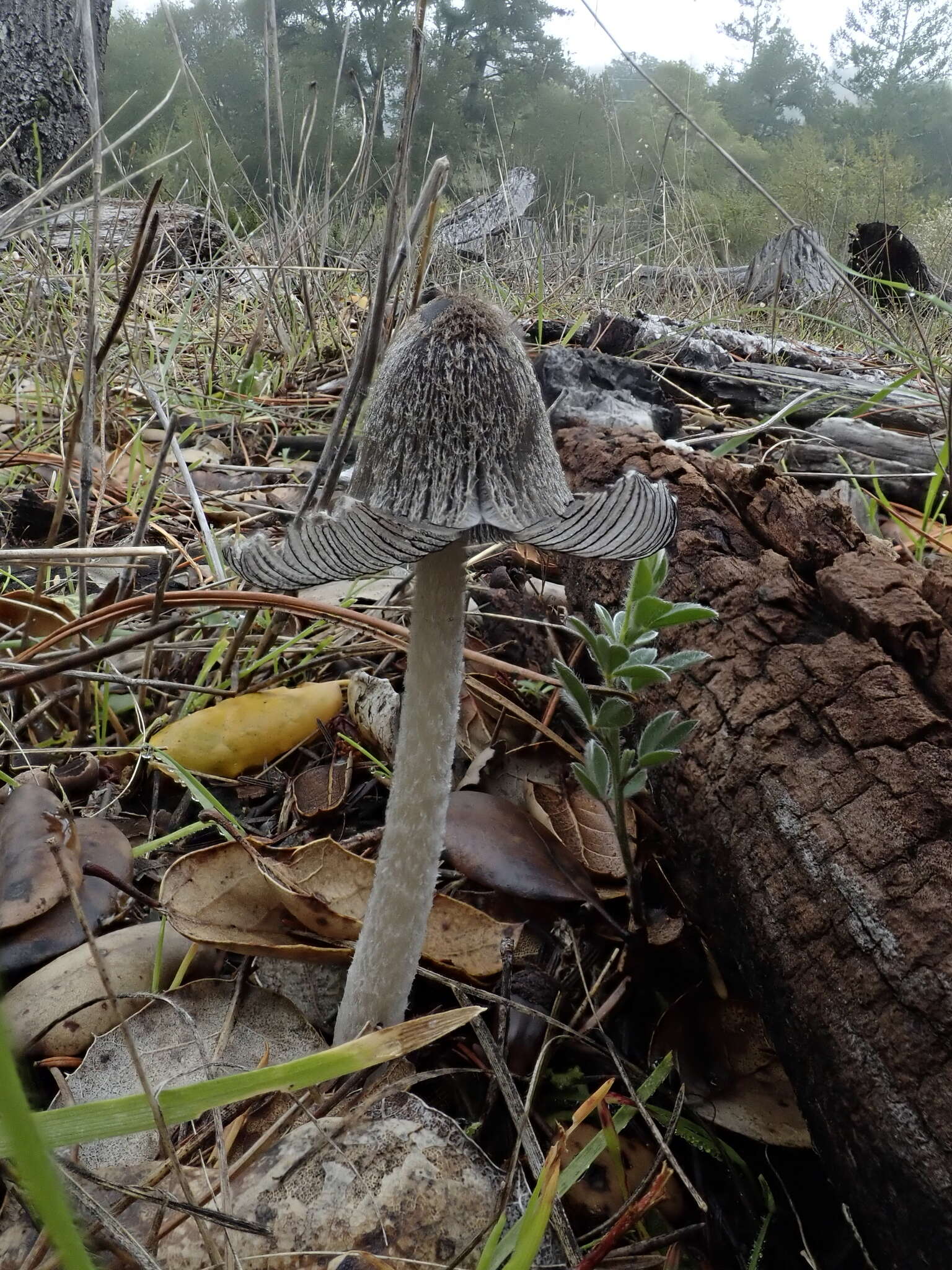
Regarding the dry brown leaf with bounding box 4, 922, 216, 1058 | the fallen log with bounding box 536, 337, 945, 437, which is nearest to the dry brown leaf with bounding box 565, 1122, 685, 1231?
the dry brown leaf with bounding box 4, 922, 216, 1058

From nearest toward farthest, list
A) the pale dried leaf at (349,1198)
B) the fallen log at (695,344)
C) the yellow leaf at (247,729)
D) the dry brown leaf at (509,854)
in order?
the pale dried leaf at (349,1198), the dry brown leaf at (509,854), the yellow leaf at (247,729), the fallen log at (695,344)

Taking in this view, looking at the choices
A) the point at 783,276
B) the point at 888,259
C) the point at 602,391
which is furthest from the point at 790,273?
the point at 602,391

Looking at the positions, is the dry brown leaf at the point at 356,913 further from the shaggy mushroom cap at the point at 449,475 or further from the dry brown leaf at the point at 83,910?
the shaggy mushroom cap at the point at 449,475

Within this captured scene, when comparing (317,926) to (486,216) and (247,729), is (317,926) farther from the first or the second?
(486,216)

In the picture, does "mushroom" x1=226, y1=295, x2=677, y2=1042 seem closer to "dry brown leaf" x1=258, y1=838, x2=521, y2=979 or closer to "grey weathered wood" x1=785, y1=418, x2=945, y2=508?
"dry brown leaf" x1=258, y1=838, x2=521, y2=979

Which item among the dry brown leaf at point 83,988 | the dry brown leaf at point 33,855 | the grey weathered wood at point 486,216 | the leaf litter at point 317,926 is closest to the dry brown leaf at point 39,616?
the leaf litter at point 317,926

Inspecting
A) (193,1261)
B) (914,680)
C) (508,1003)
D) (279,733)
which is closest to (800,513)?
(914,680)

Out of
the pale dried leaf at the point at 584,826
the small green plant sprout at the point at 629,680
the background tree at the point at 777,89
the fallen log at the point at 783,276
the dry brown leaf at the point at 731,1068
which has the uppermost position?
the background tree at the point at 777,89
